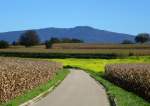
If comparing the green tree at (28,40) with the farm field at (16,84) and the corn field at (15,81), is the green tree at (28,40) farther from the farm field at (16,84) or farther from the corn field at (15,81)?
the farm field at (16,84)

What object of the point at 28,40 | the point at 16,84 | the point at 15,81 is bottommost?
the point at 28,40

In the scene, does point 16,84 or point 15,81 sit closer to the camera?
point 15,81

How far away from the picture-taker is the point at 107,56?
11112cm

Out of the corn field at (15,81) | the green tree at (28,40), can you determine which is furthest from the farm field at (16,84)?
the green tree at (28,40)

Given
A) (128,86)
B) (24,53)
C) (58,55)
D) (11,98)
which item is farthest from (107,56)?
(11,98)

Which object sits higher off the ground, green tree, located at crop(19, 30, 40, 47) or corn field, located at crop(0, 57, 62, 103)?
corn field, located at crop(0, 57, 62, 103)

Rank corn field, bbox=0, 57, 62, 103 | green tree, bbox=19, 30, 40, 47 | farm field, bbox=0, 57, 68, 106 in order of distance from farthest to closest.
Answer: green tree, bbox=19, 30, 40, 47 → corn field, bbox=0, 57, 62, 103 → farm field, bbox=0, 57, 68, 106

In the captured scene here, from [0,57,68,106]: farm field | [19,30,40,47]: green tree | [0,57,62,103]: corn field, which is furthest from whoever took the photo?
[19,30,40,47]: green tree

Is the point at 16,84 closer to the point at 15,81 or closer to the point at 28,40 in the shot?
the point at 15,81

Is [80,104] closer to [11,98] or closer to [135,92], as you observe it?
[11,98]

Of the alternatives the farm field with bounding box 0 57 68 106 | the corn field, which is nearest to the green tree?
the corn field

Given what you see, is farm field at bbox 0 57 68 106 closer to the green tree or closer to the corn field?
the corn field

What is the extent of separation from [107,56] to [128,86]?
78.0m

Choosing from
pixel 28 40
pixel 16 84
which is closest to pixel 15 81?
pixel 16 84
